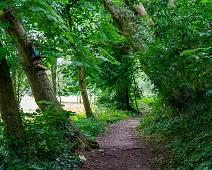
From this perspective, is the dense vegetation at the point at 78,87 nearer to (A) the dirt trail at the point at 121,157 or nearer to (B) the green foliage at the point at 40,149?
(B) the green foliage at the point at 40,149

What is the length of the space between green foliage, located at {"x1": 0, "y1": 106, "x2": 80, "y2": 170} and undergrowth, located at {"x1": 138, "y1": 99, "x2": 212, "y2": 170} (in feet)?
7.68

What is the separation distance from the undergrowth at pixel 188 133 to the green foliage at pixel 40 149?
234cm

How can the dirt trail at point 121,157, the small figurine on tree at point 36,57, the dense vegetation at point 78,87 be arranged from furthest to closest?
the small figurine on tree at point 36,57, the dirt trail at point 121,157, the dense vegetation at point 78,87

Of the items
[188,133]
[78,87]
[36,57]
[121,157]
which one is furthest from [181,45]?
[36,57]

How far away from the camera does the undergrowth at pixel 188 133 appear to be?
402cm

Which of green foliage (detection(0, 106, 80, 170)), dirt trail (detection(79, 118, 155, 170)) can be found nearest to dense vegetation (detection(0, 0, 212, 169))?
green foliage (detection(0, 106, 80, 170))

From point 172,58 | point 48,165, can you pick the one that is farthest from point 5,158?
Result: point 172,58

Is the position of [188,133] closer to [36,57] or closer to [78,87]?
[78,87]

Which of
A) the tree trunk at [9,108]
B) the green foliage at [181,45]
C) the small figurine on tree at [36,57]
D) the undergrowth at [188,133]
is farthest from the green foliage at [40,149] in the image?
the green foliage at [181,45]

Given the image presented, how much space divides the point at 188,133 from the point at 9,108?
427 cm

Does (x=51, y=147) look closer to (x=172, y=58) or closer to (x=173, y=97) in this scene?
(x=172, y=58)

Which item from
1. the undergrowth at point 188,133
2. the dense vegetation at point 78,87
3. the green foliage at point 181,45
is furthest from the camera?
the green foliage at point 181,45

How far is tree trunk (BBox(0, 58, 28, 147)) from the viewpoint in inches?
154

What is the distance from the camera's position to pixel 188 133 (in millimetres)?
5617
